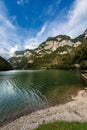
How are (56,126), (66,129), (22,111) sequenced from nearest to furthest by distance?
(66,129) < (56,126) < (22,111)

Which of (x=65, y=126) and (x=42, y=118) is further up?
(x=65, y=126)

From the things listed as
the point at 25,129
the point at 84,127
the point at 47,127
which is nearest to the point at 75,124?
the point at 84,127

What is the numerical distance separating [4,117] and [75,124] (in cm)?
1512

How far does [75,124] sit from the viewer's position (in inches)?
772

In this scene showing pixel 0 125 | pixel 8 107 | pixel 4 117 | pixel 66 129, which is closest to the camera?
pixel 66 129

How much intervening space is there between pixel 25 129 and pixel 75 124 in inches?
281

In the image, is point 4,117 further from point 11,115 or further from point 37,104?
point 37,104

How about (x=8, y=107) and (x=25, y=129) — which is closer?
(x=25, y=129)

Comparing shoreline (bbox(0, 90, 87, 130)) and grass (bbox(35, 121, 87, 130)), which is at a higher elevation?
grass (bbox(35, 121, 87, 130))

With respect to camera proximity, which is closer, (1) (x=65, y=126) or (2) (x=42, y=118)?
(1) (x=65, y=126)

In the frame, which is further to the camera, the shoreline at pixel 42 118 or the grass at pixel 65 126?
the shoreline at pixel 42 118

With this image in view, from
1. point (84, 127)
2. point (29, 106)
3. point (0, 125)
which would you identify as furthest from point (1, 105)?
point (84, 127)

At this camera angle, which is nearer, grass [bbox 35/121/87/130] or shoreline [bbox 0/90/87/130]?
grass [bbox 35/121/87/130]

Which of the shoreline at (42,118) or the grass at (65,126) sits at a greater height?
the grass at (65,126)
